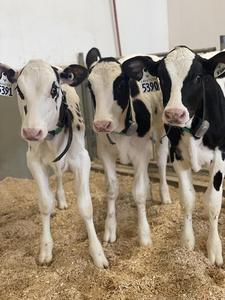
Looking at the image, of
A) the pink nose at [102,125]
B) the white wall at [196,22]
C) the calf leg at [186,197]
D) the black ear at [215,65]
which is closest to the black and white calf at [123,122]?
the pink nose at [102,125]

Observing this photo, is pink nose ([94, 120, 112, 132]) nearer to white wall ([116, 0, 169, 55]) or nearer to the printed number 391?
the printed number 391

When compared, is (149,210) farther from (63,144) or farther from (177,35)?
(177,35)

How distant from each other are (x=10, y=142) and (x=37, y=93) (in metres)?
1.72

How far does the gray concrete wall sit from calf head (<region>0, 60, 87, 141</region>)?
1.46m

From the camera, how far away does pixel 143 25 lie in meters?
5.01

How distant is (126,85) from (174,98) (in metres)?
0.43

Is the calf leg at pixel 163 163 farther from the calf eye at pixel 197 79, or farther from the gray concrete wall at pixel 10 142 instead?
the gray concrete wall at pixel 10 142

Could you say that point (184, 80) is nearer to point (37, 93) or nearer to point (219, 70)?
point (219, 70)

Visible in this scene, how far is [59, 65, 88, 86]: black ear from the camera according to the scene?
6.64 ft

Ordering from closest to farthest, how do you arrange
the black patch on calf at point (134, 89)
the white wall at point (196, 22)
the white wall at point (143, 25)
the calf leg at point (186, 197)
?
the calf leg at point (186, 197) → the black patch on calf at point (134, 89) → the white wall at point (143, 25) → the white wall at point (196, 22)

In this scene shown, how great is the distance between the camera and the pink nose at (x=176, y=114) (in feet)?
5.63

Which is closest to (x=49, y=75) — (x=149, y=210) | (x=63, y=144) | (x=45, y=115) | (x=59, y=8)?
(x=45, y=115)

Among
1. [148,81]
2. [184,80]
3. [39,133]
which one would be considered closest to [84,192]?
[39,133]

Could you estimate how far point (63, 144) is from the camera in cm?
212
